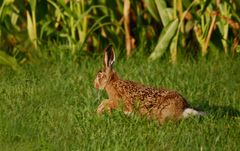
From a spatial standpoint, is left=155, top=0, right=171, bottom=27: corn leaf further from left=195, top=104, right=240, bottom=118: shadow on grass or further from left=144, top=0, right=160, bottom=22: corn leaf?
left=195, top=104, right=240, bottom=118: shadow on grass

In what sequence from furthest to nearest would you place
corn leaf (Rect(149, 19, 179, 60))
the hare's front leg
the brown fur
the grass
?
corn leaf (Rect(149, 19, 179, 60)) → the hare's front leg → the brown fur → the grass

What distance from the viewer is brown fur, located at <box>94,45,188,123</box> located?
6953 mm

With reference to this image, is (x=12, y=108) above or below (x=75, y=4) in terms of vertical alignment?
below

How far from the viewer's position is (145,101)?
7004 mm

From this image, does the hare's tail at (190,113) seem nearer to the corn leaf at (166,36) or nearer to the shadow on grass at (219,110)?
the shadow on grass at (219,110)

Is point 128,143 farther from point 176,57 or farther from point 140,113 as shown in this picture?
point 176,57

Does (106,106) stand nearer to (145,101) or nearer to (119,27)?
(145,101)

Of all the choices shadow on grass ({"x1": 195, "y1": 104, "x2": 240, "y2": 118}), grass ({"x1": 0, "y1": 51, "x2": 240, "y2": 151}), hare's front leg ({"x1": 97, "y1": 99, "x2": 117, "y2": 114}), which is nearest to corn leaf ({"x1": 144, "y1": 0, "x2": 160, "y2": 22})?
grass ({"x1": 0, "y1": 51, "x2": 240, "y2": 151})

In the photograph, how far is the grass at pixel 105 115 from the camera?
6.47 meters

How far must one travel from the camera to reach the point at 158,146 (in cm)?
632

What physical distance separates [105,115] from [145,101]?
0.37 metres

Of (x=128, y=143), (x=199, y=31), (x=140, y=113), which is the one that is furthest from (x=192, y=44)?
(x=128, y=143)

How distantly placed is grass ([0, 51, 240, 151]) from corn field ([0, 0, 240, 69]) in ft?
0.96

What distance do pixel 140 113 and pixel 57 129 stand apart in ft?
2.47
